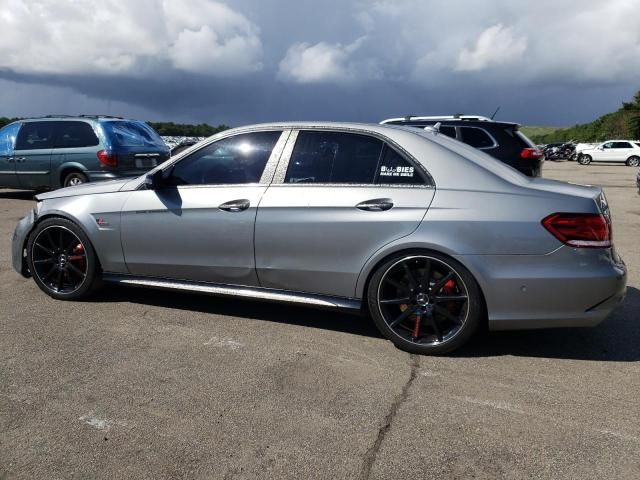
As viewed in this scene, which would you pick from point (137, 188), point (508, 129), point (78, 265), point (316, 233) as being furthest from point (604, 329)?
point (508, 129)

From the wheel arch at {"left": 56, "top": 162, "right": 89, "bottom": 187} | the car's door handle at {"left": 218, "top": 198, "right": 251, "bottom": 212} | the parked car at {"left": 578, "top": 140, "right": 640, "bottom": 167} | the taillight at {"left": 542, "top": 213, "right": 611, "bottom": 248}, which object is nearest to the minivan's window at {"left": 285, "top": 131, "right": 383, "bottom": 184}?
the car's door handle at {"left": 218, "top": 198, "right": 251, "bottom": 212}

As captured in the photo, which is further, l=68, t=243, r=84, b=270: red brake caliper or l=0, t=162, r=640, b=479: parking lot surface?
l=68, t=243, r=84, b=270: red brake caliper

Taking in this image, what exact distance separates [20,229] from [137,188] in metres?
1.29

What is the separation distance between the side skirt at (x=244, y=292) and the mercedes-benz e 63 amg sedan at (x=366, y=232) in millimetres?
11

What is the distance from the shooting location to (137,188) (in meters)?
4.75

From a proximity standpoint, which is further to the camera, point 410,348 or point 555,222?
point 410,348

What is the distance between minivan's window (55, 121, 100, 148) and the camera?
34.3 feet

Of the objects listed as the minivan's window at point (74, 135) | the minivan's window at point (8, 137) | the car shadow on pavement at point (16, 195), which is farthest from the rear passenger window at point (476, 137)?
the car shadow on pavement at point (16, 195)

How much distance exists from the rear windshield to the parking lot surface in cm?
621

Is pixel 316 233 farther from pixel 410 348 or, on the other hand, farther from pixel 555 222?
pixel 555 222

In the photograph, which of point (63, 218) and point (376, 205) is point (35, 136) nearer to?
point (63, 218)

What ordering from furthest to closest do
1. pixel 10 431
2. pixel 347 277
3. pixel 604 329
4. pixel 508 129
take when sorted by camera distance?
pixel 508 129
pixel 604 329
pixel 347 277
pixel 10 431

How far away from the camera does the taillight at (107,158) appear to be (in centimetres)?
1019

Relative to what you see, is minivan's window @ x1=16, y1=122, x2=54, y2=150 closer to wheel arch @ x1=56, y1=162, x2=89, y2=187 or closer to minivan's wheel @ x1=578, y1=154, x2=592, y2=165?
wheel arch @ x1=56, y1=162, x2=89, y2=187
